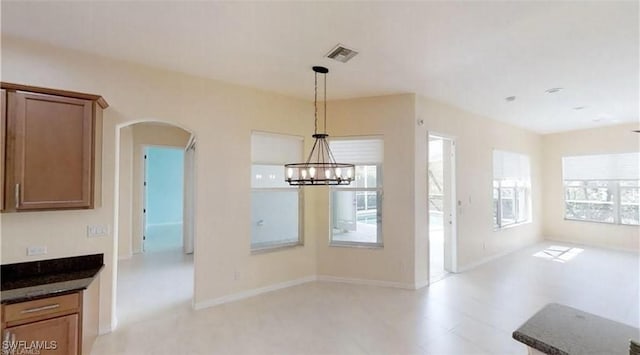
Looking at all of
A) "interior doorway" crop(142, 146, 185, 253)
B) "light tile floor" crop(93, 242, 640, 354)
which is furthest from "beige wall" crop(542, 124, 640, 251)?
"interior doorway" crop(142, 146, 185, 253)

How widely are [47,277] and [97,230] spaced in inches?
21.0

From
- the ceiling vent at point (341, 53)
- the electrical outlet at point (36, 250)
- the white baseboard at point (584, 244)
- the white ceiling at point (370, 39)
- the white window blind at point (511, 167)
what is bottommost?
the white baseboard at point (584, 244)

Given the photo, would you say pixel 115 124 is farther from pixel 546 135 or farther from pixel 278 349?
pixel 546 135

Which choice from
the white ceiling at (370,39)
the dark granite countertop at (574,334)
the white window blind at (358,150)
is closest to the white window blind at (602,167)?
the white ceiling at (370,39)

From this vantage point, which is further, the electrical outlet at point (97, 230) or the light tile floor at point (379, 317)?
the electrical outlet at point (97, 230)

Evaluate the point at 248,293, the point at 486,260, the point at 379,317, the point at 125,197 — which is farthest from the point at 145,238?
the point at 486,260

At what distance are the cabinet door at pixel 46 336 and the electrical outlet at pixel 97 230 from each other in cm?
87

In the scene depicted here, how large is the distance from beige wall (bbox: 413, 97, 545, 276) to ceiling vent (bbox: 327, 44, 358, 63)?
5.49ft

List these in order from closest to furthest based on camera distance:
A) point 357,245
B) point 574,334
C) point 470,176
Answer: point 574,334
point 357,245
point 470,176

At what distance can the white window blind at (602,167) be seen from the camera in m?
6.19

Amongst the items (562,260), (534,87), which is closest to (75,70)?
(534,87)

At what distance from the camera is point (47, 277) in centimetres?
248

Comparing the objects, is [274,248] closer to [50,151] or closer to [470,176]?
[50,151]

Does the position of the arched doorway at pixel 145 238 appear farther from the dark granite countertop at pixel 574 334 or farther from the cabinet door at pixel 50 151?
the dark granite countertop at pixel 574 334
